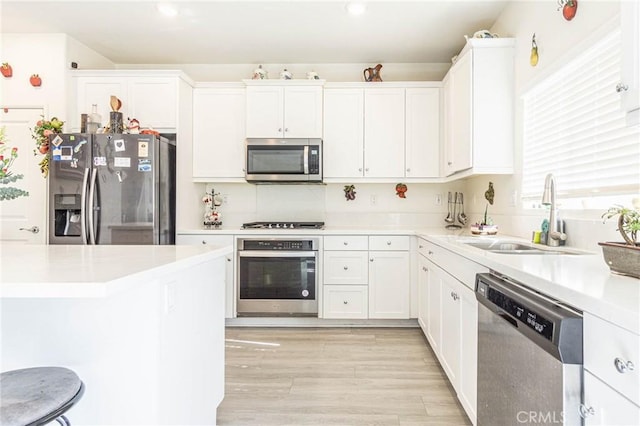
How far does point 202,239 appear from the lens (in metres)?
3.28

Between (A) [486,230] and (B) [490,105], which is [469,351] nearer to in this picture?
(A) [486,230]

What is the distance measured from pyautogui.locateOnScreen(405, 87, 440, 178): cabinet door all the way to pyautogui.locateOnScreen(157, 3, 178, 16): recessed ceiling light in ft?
7.02

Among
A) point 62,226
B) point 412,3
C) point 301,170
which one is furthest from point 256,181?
point 412,3

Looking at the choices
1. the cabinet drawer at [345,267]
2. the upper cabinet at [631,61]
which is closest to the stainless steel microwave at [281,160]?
the cabinet drawer at [345,267]

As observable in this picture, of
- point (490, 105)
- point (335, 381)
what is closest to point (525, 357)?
point (335, 381)

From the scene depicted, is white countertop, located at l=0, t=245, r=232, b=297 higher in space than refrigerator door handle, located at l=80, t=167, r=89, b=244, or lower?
lower

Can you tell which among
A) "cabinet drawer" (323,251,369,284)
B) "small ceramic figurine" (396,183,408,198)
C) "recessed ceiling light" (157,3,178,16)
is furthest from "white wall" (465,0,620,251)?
"recessed ceiling light" (157,3,178,16)

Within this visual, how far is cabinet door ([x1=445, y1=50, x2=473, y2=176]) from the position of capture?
2.60m

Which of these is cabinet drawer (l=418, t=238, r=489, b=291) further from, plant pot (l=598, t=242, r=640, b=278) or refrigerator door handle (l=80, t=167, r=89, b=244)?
refrigerator door handle (l=80, t=167, r=89, b=244)

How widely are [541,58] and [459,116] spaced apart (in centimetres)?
72

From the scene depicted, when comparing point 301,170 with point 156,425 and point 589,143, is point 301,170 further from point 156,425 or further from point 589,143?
point 156,425

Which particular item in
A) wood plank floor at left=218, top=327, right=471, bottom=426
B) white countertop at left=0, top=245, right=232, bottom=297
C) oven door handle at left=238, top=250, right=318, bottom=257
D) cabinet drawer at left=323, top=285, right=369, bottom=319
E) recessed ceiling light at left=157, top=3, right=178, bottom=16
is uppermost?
recessed ceiling light at left=157, top=3, right=178, bottom=16

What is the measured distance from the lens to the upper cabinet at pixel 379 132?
3.49 meters

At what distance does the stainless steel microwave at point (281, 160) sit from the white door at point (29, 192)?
186cm
